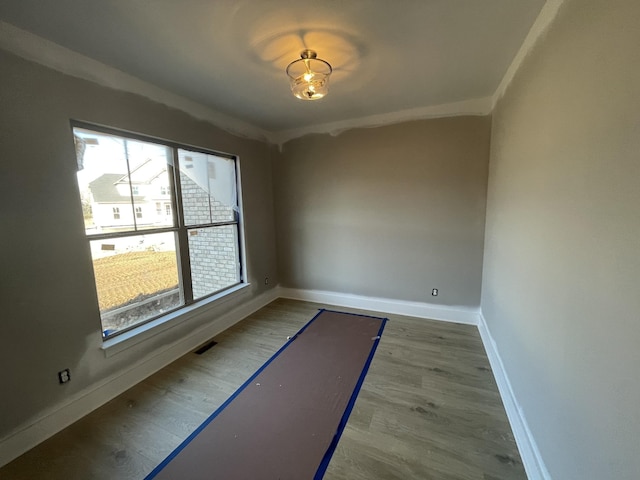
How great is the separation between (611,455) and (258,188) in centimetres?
380

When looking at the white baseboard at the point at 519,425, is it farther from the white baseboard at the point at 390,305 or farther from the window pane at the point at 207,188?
the window pane at the point at 207,188

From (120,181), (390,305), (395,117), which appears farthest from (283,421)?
(395,117)

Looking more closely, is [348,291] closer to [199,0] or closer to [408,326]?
[408,326]

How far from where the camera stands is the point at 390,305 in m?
3.65

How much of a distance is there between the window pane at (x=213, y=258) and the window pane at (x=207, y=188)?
6.2 inches

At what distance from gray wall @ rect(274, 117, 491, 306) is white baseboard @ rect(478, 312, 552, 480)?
1.10 metres

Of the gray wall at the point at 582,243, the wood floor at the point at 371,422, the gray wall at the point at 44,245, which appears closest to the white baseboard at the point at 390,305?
the wood floor at the point at 371,422

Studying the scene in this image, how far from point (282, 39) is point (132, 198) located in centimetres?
183

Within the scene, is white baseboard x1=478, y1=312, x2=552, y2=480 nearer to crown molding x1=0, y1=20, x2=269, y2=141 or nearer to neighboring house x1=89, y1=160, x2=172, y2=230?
neighboring house x1=89, y1=160, x2=172, y2=230

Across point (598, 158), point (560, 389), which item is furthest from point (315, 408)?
point (598, 158)

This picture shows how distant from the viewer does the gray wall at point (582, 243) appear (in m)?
0.82

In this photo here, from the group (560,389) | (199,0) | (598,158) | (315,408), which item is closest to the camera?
(598,158)

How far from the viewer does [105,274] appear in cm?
215

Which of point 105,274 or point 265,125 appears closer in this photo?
point 105,274
